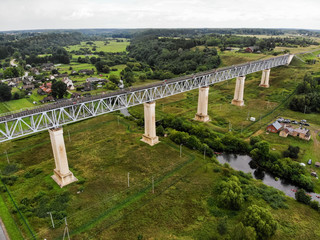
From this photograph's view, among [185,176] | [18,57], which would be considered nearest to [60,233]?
[185,176]

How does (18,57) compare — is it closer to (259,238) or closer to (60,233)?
(60,233)

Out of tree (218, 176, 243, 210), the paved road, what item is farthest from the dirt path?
the paved road

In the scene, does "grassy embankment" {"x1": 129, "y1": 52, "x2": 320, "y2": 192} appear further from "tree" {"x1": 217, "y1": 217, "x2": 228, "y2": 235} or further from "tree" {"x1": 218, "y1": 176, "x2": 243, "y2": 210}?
"tree" {"x1": 217, "y1": 217, "x2": 228, "y2": 235}

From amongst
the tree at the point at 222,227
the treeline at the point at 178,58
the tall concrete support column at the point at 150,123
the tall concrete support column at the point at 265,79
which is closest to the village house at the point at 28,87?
the treeline at the point at 178,58

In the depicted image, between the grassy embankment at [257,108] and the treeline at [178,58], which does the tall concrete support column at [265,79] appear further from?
the treeline at [178,58]

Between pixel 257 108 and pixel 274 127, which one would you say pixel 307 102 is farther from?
pixel 274 127
